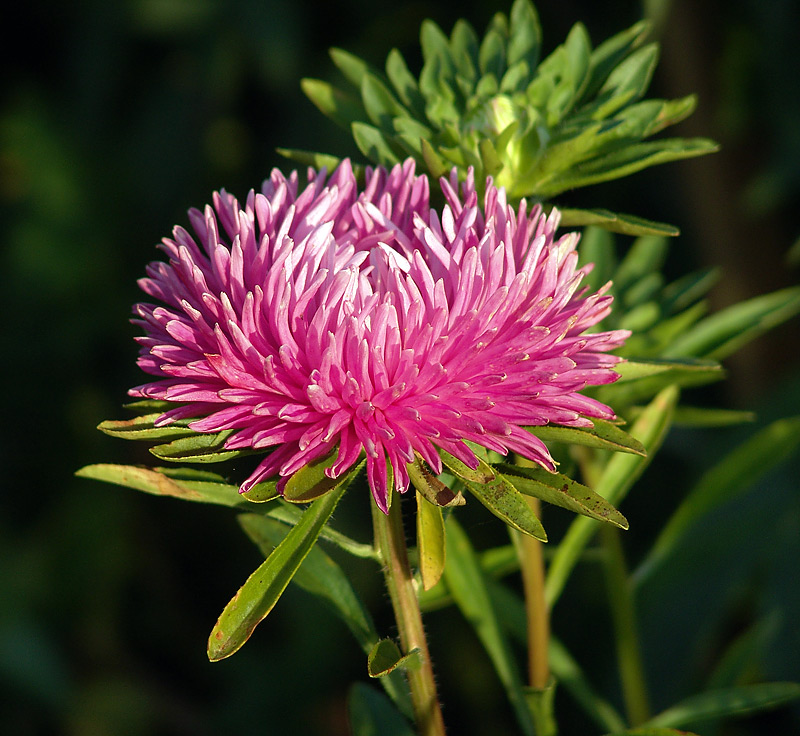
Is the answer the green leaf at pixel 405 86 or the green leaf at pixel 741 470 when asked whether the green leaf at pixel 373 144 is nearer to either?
the green leaf at pixel 405 86

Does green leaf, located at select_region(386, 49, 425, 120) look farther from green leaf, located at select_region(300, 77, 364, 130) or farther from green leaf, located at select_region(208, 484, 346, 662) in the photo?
green leaf, located at select_region(208, 484, 346, 662)

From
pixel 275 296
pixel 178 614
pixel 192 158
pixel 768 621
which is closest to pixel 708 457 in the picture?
pixel 768 621

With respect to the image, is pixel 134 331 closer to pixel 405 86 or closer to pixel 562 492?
pixel 405 86

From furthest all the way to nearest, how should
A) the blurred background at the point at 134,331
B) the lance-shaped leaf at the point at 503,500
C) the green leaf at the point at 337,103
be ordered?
the blurred background at the point at 134,331 < the green leaf at the point at 337,103 < the lance-shaped leaf at the point at 503,500

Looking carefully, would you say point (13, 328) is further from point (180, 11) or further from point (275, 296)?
point (275, 296)

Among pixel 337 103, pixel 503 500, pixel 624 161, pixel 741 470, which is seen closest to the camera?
pixel 503 500

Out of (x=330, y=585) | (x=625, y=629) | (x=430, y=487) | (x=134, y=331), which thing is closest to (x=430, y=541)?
(x=430, y=487)

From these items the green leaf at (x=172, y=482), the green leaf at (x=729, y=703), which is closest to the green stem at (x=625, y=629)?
the green leaf at (x=729, y=703)
